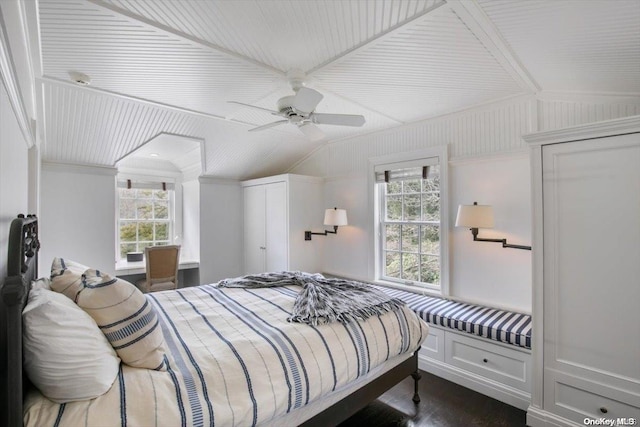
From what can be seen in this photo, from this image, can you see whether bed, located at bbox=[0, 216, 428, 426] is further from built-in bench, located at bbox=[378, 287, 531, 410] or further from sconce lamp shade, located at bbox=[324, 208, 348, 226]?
sconce lamp shade, located at bbox=[324, 208, 348, 226]

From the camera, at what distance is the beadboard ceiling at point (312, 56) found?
1.62 m

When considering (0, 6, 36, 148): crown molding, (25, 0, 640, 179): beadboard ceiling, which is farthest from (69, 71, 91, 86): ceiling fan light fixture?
(0, 6, 36, 148): crown molding

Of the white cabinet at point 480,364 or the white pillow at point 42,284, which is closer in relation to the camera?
the white pillow at point 42,284

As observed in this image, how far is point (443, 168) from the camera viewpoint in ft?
10.6

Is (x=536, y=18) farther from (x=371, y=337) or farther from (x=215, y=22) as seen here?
(x=371, y=337)

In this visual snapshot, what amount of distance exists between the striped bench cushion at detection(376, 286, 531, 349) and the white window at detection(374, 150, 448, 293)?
13.6 inches

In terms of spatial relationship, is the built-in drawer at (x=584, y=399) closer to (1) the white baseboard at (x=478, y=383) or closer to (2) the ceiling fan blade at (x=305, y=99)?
(1) the white baseboard at (x=478, y=383)

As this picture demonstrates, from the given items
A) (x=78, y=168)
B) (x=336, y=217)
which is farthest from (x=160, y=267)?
(x=336, y=217)

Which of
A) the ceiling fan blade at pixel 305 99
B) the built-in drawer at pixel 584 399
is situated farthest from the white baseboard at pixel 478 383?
the ceiling fan blade at pixel 305 99

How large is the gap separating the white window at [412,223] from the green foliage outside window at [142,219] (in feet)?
11.3

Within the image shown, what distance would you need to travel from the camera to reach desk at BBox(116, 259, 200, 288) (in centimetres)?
411

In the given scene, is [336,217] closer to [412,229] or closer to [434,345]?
[412,229]

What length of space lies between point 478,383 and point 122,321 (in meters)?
2.63

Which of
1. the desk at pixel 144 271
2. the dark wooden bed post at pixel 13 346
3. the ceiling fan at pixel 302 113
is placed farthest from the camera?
the desk at pixel 144 271
